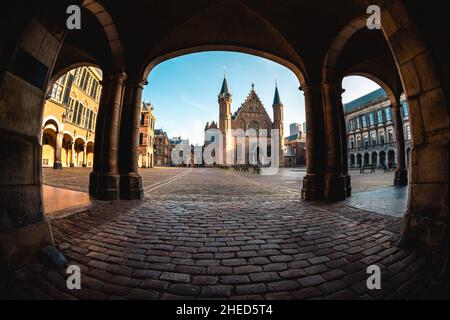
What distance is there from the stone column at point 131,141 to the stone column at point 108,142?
0.49ft

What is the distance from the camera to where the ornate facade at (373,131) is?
128ft

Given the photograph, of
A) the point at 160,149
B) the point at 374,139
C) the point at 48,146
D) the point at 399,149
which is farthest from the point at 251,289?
the point at 160,149

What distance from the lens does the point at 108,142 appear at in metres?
5.17

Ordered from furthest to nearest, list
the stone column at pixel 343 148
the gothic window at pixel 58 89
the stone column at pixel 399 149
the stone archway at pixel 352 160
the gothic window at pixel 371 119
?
the stone archway at pixel 352 160 < the gothic window at pixel 371 119 < the gothic window at pixel 58 89 < the stone column at pixel 399 149 < the stone column at pixel 343 148

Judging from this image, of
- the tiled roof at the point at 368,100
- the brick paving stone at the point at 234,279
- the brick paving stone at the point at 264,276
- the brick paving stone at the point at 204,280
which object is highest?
the tiled roof at the point at 368,100

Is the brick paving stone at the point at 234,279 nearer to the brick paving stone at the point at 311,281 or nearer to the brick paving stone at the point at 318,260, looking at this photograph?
the brick paving stone at the point at 311,281

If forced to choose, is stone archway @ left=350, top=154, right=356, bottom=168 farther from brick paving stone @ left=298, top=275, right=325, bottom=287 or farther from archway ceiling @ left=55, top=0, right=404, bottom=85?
brick paving stone @ left=298, top=275, right=325, bottom=287

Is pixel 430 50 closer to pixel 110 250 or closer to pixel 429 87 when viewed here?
pixel 429 87

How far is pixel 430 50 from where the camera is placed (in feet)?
6.84

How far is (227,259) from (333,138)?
494 centimetres

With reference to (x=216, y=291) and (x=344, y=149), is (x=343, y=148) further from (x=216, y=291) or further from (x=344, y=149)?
(x=216, y=291)

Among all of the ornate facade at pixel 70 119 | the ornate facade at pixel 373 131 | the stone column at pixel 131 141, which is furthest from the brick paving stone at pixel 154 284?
the ornate facade at pixel 373 131

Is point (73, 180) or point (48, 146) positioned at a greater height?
point (48, 146)

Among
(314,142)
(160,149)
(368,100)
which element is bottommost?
(314,142)
